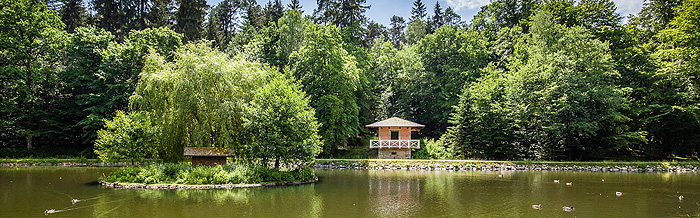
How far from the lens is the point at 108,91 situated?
35.8m

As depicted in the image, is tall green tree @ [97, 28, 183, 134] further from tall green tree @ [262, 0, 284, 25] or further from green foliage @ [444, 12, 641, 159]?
green foliage @ [444, 12, 641, 159]

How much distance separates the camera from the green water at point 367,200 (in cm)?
1292

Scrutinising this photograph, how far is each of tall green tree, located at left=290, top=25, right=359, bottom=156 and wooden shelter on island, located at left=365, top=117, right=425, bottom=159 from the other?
2736 mm

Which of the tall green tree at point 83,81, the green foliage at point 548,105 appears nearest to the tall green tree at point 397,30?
the green foliage at point 548,105

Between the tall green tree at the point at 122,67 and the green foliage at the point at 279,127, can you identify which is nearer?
the green foliage at the point at 279,127

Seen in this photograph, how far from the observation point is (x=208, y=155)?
2152 centimetres

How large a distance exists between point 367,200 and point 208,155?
33.5ft

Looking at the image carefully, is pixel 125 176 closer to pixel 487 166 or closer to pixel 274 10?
pixel 487 166

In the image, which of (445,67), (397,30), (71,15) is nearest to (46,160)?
(71,15)

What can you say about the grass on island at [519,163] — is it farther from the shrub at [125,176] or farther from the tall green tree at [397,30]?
the tall green tree at [397,30]

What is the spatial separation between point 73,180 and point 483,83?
33.1m

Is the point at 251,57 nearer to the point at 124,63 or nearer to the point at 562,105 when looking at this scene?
the point at 124,63

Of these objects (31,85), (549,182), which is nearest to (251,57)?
(31,85)

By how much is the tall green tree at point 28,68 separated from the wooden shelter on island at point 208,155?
2380 cm
